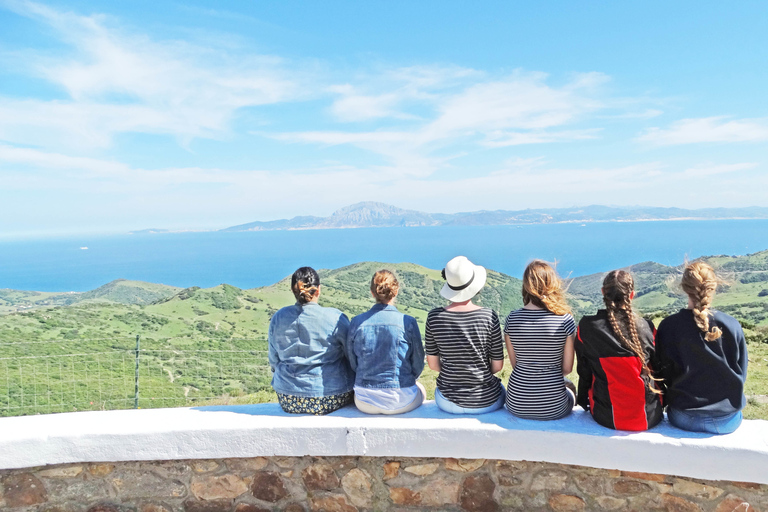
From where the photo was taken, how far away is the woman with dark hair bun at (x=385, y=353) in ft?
9.99

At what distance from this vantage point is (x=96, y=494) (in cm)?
304

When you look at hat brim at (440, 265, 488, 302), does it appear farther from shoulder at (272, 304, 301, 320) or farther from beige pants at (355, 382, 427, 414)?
shoulder at (272, 304, 301, 320)

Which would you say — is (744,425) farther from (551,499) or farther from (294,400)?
(294,400)

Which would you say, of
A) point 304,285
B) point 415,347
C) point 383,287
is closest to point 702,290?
point 415,347

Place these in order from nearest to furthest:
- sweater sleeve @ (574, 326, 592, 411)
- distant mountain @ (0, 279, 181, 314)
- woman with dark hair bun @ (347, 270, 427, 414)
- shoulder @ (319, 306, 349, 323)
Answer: sweater sleeve @ (574, 326, 592, 411), woman with dark hair bun @ (347, 270, 427, 414), shoulder @ (319, 306, 349, 323), distant mountain @ (0, 279, 181, 314)

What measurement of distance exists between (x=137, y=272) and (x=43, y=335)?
148m

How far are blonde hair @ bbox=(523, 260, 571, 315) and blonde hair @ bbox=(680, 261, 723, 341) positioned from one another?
62cm

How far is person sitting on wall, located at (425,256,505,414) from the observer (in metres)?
2.94

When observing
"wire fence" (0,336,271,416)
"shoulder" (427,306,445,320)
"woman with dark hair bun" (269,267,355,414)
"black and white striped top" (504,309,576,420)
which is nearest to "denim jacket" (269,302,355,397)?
"woman with dark hair bun" (269,267,355,414)

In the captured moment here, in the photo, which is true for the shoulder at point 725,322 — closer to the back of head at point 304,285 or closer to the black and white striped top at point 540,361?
the black and white striped top at point 540,361

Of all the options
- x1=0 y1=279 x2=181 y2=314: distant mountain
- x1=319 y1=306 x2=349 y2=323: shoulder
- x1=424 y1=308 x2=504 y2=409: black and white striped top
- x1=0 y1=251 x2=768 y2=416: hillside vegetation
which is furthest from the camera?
x1=0 y1=279 x2=181 y2=314: distant mountain

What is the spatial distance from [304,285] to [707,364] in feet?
7.37

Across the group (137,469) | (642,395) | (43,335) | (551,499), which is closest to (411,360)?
(551,499)

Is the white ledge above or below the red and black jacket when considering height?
below
